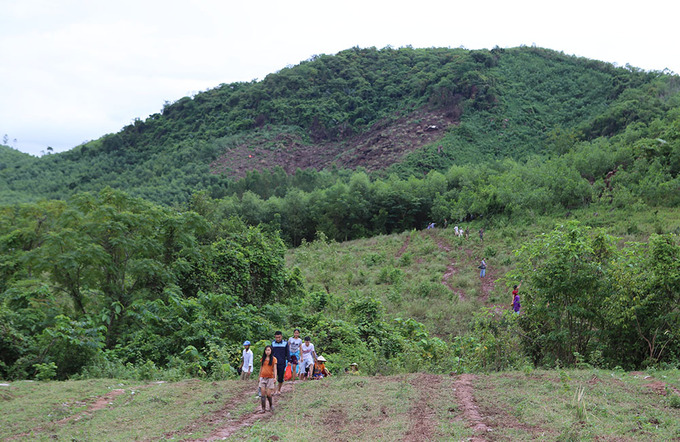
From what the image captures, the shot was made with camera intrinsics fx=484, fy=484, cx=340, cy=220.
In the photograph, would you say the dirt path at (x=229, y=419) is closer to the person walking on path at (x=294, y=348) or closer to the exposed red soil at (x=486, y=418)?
the person walking on path at (x=294, y=348)

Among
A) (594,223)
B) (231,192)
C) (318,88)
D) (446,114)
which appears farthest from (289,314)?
(318,88)

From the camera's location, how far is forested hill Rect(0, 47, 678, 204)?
72438mm

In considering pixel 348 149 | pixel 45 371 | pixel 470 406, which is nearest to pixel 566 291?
pixel 470 406

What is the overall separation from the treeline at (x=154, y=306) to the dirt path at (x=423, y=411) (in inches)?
67.2

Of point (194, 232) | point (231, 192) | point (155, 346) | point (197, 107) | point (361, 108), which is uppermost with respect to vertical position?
point (197, 107)

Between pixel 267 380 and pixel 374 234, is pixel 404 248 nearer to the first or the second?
pixel 374 234

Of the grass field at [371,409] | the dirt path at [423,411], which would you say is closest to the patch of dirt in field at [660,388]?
the grass field at [371,409]

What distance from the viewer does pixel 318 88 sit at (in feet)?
367

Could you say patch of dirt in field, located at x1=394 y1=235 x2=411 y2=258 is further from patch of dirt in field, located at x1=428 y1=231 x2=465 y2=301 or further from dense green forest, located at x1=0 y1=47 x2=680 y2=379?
dense green forest, located at x1=0 y1=47 x2=680 y2=379

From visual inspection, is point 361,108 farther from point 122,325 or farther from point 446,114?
point 122,325

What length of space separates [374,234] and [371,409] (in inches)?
1677

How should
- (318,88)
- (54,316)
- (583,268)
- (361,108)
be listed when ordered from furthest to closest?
(318,88) → (361,108) → (54,316) → (583,268)

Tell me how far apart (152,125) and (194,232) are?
350ft

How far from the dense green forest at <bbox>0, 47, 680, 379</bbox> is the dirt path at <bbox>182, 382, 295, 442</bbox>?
2597mm
